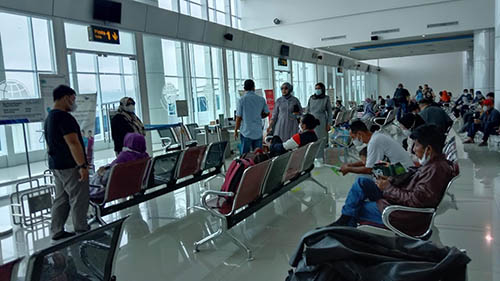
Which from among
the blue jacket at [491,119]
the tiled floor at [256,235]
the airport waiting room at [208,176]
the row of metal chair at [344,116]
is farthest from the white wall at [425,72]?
the tiled floor at [256,235]

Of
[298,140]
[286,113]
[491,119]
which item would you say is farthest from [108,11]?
[491,119]

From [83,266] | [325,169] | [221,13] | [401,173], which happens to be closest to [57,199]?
[83,266]

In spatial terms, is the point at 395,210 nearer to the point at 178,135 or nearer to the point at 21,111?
the point at 21,111

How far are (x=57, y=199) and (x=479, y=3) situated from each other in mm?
14904

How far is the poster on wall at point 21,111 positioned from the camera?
4.57 metres

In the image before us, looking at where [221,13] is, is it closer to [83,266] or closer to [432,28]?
[432,28]

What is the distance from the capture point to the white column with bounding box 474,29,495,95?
45.6ft

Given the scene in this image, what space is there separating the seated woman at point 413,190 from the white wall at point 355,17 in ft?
44.5

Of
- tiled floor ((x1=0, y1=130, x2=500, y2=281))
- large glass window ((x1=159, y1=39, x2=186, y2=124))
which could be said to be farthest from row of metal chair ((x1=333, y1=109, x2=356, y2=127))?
tiled floor ((x1=0, y1=130, x2=500, y2=281))

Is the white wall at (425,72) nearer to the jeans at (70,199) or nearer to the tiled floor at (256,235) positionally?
the tiled floor at (256,235)

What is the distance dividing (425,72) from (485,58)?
17277 millimetres

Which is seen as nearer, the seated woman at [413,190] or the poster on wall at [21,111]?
the seated woman at [413,190]

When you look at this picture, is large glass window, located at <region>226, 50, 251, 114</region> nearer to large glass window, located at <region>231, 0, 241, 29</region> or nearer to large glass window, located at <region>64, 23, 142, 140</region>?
large glass window, located at <region>64, 23, 142, 140</region>

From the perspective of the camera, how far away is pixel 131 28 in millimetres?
7250
